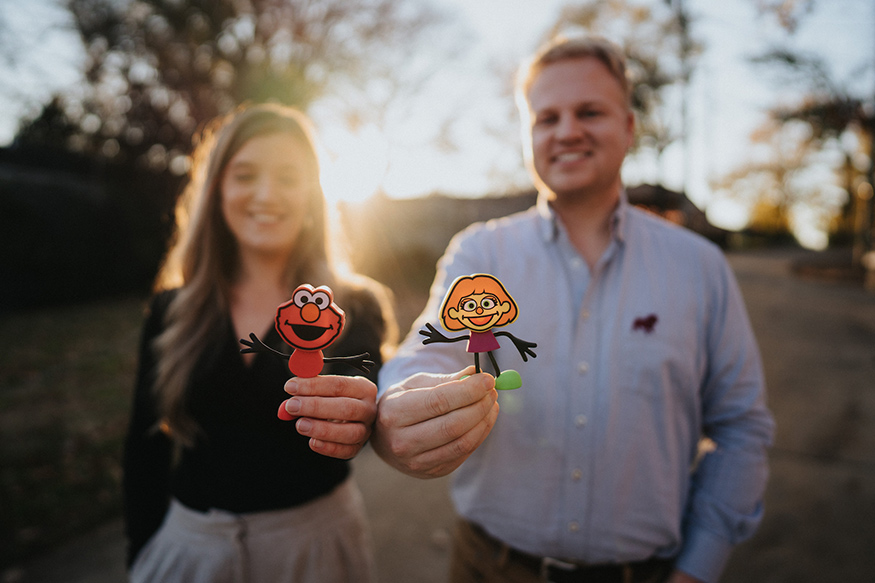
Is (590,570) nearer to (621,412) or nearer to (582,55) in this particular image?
(621,412)

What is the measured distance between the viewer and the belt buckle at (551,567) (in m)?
1.93

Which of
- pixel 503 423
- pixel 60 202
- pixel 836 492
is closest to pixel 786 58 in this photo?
pixel 836 492

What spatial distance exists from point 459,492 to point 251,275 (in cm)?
134

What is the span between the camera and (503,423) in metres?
2.00

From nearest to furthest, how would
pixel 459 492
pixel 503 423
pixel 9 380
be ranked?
pixel 503 423
pixel 459 492
pixel 9 380

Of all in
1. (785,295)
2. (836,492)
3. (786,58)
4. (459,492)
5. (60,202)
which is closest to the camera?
(459,492)

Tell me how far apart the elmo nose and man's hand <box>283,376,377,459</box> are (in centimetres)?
15

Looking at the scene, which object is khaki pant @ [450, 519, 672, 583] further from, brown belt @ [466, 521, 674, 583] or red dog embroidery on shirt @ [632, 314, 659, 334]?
red dog embroidery on shirt @ [632, 314, 659, 334]

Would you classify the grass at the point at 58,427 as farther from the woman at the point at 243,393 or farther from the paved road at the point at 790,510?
the woman at the point at 243,393

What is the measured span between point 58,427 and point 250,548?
14.4 feet

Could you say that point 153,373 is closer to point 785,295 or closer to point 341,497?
point 341,497

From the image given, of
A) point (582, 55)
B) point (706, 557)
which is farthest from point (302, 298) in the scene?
point (706, 557)

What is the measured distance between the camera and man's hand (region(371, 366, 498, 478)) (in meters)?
1.22

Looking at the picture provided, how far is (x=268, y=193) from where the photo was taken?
6.48 feet
